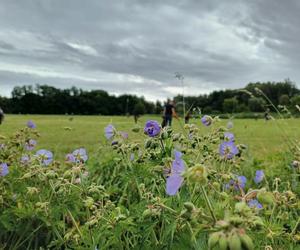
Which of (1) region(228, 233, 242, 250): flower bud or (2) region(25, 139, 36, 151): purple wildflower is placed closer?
(1) region(228, 233, 242, 250): flower bud

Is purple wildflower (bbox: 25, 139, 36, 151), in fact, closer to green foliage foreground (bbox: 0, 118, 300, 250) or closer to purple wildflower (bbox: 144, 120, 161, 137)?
green foliage foreground (bbox: 0, 118, 300, 250)

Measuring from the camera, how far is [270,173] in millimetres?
3334

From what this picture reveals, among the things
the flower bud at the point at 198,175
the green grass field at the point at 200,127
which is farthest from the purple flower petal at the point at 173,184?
the green grass field at the point at 200,127

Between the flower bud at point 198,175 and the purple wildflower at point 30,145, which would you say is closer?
the flower bud at point 198,175

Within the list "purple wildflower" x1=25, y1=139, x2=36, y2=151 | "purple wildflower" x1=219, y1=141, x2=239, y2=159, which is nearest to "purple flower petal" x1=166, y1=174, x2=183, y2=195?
"purple wildflower" x1=219, y1=141, x2=239, y2=159

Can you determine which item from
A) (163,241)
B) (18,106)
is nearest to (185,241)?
(163,241)

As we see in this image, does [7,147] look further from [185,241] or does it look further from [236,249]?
[236,249]

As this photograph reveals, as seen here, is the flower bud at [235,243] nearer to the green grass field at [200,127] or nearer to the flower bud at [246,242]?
the flower bud at [246,242]

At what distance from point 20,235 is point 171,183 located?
1419 millimetres

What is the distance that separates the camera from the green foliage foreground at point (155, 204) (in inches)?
33.2

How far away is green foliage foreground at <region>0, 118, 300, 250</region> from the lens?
84 cm

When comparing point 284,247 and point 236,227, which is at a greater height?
point 236,227

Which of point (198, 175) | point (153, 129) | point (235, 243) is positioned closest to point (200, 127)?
point (153, 129)

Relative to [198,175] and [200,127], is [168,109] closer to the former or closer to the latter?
[200,127]
